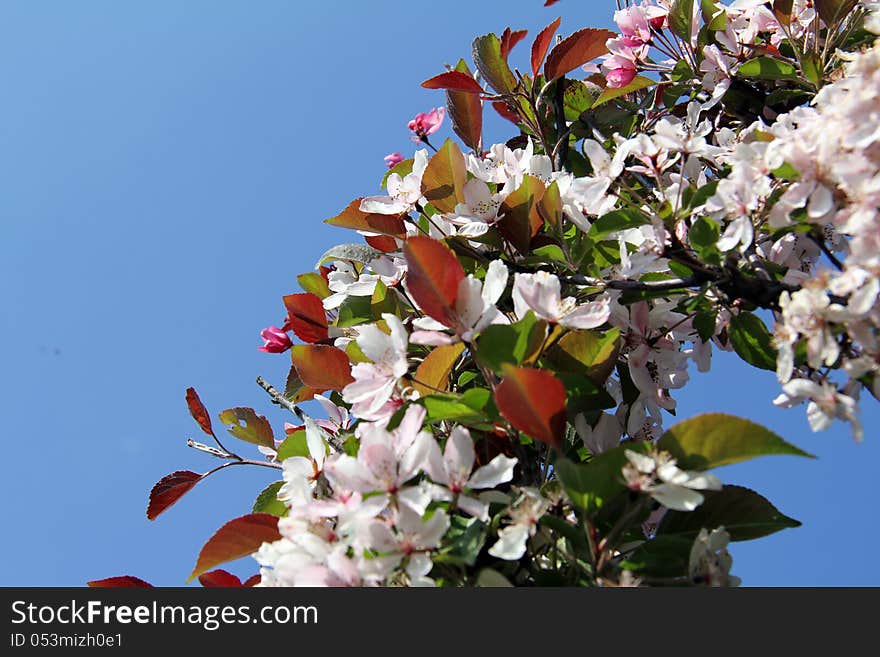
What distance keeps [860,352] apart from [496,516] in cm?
51

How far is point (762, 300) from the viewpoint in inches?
42.8

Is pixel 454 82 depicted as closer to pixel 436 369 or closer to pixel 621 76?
pixel 621 76

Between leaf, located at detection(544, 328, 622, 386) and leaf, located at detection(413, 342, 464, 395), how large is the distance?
0.16 meters

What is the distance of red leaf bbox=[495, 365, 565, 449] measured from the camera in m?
0.87

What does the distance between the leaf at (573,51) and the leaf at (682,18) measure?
15 centimetres

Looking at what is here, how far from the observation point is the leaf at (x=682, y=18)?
5.22 feet

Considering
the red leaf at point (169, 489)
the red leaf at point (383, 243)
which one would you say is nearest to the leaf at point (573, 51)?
the red leaf at point (383, 243)

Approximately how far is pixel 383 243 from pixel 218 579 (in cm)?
69

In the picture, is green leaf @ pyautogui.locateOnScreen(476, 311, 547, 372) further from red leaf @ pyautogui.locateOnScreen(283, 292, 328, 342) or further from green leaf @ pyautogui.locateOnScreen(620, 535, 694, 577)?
red leaf @ pyautogui.locateOnScreen(283, 292, 328, 342)

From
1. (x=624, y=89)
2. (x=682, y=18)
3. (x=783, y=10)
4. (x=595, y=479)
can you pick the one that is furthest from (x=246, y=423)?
(x=783, y=10)

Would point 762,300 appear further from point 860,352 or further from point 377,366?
point 377,366

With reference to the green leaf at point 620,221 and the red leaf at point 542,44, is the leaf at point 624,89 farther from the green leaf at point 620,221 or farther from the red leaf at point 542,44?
the green leaf at point 620,221

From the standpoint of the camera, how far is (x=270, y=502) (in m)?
1.38

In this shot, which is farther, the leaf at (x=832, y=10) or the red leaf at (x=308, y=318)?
the red leaf at (x=308, y=318)
